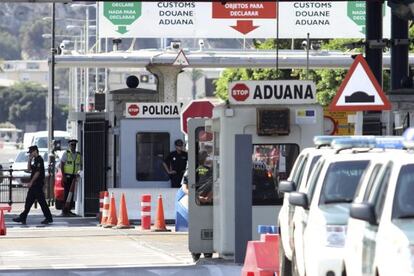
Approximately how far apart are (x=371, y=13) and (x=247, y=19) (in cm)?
1946

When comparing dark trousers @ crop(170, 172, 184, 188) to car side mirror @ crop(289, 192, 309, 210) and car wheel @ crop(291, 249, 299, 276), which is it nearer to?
car wheel @ crop(291, 249, 299, 276)

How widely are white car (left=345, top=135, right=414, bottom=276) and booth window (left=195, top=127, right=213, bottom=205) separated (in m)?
7.66

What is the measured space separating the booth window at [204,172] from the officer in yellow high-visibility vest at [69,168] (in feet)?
44.2

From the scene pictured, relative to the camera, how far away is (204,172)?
19.9 metres

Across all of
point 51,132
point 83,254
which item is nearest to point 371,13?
point 83,254

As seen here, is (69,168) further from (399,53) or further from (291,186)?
(291,186)

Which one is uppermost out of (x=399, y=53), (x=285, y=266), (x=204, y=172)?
(x=399, y=53)

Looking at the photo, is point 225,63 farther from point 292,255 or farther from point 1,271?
point 292,255

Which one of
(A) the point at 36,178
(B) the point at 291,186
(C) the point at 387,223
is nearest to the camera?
(C) the point at 387,223

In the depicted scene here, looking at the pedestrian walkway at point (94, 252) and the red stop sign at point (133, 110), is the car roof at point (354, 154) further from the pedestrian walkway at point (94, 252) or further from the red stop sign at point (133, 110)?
the red stop sign at point (133, 110)

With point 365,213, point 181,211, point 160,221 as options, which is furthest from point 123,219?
point 365,213

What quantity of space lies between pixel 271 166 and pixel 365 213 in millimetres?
7312

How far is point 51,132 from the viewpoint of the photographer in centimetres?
4972

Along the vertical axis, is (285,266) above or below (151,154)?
below
